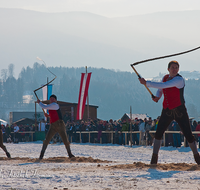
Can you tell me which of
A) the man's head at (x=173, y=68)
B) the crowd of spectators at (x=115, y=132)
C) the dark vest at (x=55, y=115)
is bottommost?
the crowd of spectators at (x=115, y=132)

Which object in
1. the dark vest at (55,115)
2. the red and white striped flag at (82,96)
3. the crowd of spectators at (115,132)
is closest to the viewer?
the dark vest at (55,115)

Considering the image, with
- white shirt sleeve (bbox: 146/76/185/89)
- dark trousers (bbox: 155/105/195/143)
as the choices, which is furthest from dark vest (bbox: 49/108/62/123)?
white shirt sleeve (bbox: 146/76/185/89)

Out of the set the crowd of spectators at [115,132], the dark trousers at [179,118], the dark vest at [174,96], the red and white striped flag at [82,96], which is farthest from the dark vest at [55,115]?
the red and white striped flag at [82,96]

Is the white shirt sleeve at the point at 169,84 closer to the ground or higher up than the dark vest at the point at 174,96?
higher up

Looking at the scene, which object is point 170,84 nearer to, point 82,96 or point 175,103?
point 175,103

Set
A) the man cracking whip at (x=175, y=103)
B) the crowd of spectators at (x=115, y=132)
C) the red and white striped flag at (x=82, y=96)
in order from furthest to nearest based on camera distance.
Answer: the red and white striped flag at (x=82, y=96), the crowd of spectators at (x=115, y=132), the man cracking whip at (x=175, y=103)

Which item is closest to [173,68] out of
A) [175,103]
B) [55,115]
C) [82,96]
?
[175,103]

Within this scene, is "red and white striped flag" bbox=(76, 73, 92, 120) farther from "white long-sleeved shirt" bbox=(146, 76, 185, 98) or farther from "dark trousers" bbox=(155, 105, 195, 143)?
"white long-sleeved shirt" bbox=(146, 76, 185, 98)

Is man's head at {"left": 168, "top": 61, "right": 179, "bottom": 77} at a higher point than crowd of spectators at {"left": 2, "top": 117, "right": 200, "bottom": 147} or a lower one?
higher

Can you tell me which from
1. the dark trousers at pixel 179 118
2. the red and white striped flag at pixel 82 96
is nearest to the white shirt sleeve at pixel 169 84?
the dark trousers at pixel 179 118

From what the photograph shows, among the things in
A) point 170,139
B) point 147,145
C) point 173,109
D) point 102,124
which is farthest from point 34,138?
point 173,109

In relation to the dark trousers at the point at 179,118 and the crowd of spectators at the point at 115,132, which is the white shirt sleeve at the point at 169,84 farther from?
the crowd of spectators at the point at 115,132

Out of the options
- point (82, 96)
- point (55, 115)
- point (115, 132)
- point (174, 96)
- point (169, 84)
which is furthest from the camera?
point (82, 96)

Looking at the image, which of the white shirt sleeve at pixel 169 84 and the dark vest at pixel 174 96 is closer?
the white shirt sleeve at pixel 169 84
